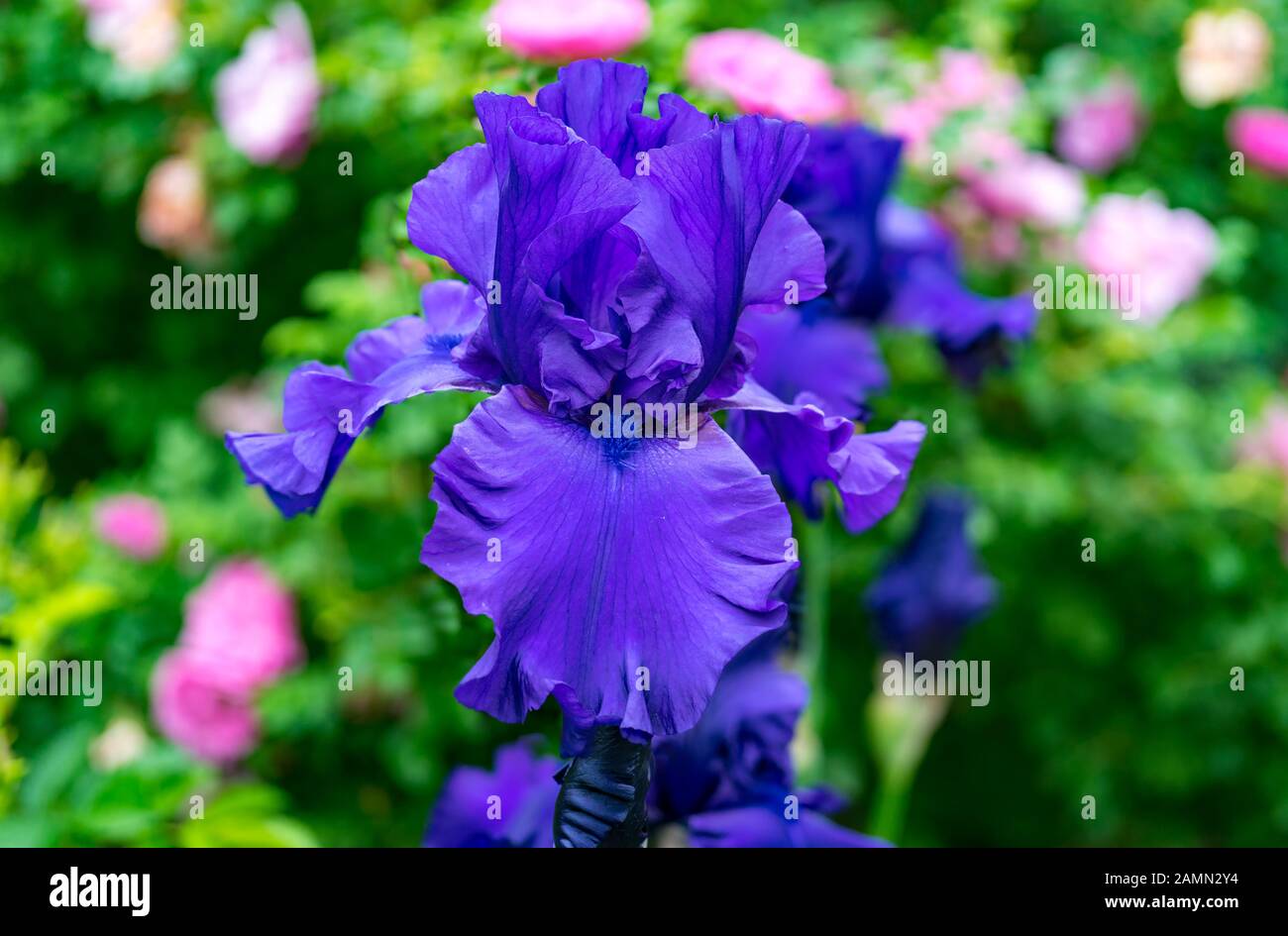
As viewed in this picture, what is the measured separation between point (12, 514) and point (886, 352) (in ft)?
4.29

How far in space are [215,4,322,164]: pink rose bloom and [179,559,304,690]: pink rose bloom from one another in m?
0.63

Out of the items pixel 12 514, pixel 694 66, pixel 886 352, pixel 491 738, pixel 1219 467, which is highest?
pixel 694 66

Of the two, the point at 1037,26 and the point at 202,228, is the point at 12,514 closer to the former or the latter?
the point at 202,228

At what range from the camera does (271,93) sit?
6.06 ft

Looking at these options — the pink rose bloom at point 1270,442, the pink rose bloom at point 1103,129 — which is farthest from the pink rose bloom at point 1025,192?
the pink rose bloom at point 1270,442

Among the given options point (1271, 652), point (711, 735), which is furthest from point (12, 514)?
point (1271, 652)

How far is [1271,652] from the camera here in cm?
210

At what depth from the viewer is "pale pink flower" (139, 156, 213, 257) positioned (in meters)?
2.00

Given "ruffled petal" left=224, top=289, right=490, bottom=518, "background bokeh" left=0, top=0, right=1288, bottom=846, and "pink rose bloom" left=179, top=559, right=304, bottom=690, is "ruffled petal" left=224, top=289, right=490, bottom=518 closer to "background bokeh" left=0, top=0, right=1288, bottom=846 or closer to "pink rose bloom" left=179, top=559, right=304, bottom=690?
"background bokeh" left=0, top=0, right=1288, bottom=846

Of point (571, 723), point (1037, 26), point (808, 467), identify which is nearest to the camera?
point (571, 723)

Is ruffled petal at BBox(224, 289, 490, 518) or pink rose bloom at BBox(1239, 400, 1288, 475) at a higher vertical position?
pink rose bloom at BBox(1239, 400, 1288, 475)

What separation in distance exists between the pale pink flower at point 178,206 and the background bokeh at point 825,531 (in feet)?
0.08

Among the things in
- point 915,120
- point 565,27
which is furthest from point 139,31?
point 915,120

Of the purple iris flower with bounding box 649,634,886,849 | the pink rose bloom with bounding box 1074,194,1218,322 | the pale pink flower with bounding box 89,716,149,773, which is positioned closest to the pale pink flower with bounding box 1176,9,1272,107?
the pink rose bloom with bounding box 1074,194,1218,322
